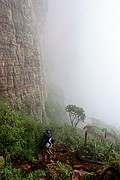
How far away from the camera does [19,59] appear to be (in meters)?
18.0

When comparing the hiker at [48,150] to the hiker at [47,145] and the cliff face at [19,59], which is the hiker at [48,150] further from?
the cliff face at [19,59]

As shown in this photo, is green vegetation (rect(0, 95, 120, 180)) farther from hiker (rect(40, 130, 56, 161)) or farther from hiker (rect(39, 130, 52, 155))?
hiker (rect(39, 130, 52, 155))

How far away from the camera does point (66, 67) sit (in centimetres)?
9131

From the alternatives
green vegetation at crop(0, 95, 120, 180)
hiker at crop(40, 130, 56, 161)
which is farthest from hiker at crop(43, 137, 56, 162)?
green vegetation at crop(0, 95, 120, 180)

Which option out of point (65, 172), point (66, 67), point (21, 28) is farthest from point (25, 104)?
point (66, 67)

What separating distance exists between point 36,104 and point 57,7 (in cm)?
8038

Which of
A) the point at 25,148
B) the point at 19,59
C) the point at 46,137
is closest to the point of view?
the point at 46,137

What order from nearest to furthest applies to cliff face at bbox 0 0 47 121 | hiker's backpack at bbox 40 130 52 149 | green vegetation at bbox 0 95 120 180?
1. green vegetation at bbox 0 95 120 180
2. hiker's backpack at bbox 40 130 52 149
3. cliff face at bbox 0 0 47 121

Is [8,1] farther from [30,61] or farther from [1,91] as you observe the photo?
[1,91]

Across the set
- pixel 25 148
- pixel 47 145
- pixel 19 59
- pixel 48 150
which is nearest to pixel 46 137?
pixel 47 145

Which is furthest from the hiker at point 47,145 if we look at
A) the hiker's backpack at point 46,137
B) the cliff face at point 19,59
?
the cliff face at point 19,59

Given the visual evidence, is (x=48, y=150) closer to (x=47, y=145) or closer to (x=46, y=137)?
(x=47, y=145)

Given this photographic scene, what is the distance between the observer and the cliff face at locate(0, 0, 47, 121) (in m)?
15.5

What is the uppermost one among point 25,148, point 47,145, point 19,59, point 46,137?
point 19,59
